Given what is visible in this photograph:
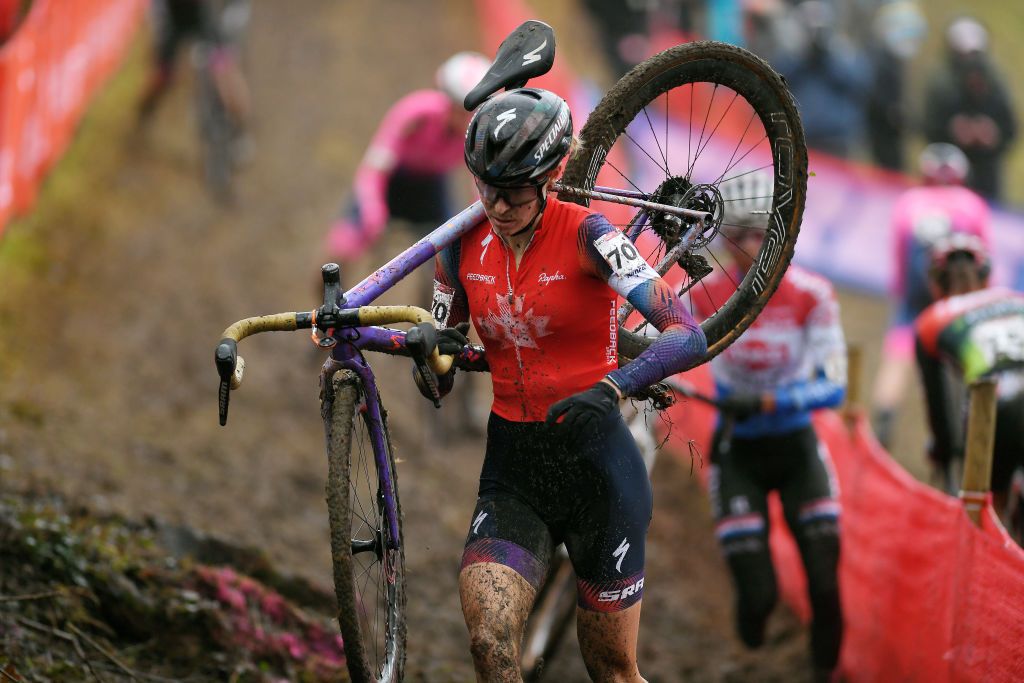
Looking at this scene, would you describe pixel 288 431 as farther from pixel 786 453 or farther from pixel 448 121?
pixel 786 453

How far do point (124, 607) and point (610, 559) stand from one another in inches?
106

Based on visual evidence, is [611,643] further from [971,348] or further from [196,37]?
[196,37]

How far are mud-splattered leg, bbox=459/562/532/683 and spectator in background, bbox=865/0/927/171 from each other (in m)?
13.3

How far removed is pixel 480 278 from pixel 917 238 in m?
7.02

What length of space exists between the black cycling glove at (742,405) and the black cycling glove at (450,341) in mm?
2585

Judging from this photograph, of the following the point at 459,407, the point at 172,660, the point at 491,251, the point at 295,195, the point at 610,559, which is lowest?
the point at 172,660

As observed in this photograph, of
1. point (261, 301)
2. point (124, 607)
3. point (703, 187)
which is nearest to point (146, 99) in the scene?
point (261, 301)

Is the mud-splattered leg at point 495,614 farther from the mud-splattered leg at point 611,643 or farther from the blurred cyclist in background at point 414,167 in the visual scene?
the blurred cyclist in background at point 414,167

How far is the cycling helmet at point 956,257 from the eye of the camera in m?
7.38

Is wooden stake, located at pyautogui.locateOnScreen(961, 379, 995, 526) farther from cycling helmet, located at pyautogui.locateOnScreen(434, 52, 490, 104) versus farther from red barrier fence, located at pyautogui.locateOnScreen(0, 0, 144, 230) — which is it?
red barrier fence, located at pyautogui.locateOnScreen(0, 0, 144, 230)

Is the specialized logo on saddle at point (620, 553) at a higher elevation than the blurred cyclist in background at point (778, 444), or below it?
below

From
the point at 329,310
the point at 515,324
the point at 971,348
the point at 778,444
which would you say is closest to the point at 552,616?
the point at 778,444

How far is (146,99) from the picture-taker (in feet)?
50.3

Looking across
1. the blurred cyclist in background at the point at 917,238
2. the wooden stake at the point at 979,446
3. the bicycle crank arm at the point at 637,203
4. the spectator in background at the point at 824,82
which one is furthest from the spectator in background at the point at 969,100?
the bicycle crank arm at the point at 637,203
